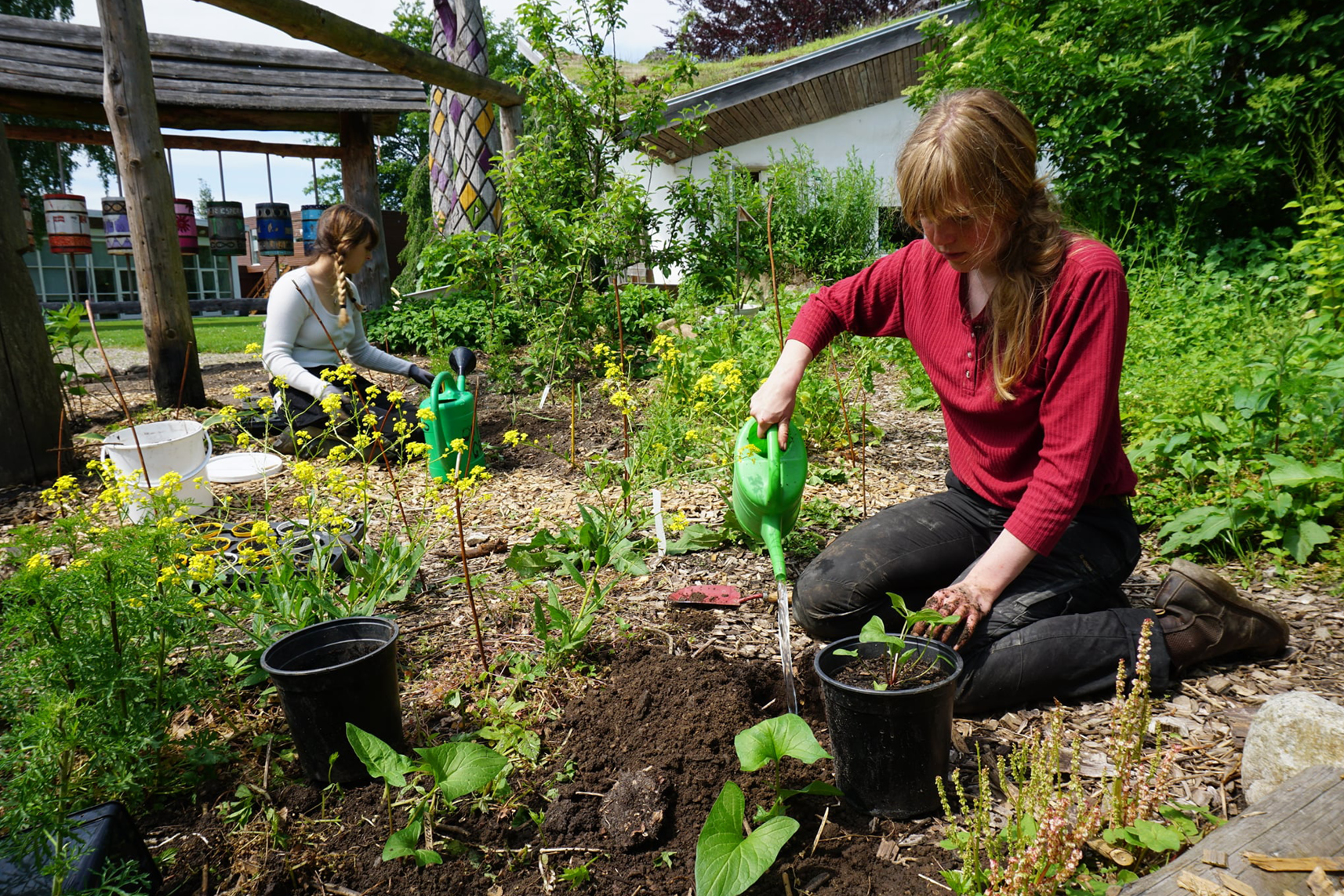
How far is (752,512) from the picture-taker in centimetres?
207

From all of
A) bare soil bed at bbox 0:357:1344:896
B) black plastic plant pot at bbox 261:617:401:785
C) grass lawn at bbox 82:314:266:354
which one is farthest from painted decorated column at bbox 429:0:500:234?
black plastic plant pot at bbox 261:617:401:785

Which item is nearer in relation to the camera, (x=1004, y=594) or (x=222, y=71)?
(x=1004, y=594)

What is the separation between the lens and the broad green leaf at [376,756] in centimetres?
133

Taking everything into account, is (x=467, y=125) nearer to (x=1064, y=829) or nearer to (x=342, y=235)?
(x=342, y=235)

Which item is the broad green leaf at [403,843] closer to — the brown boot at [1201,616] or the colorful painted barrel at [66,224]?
the brown boot at [1201,616]

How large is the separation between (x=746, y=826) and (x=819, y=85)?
10.5 m

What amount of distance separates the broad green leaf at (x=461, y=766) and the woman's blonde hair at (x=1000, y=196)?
54.2 inches

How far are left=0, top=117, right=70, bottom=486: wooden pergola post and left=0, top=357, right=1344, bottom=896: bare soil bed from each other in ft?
7.84

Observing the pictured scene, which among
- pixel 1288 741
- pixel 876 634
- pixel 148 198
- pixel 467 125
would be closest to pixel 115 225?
pixel 467 125

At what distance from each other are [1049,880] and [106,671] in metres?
1.69

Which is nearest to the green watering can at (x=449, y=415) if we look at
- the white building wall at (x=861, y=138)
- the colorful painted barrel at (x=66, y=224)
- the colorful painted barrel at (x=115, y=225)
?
the white building wall at (x=861, y=138)

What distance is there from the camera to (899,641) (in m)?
1.53

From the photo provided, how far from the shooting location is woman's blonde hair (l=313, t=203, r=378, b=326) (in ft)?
12.3

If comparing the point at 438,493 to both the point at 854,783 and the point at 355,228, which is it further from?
the point at 355,228
